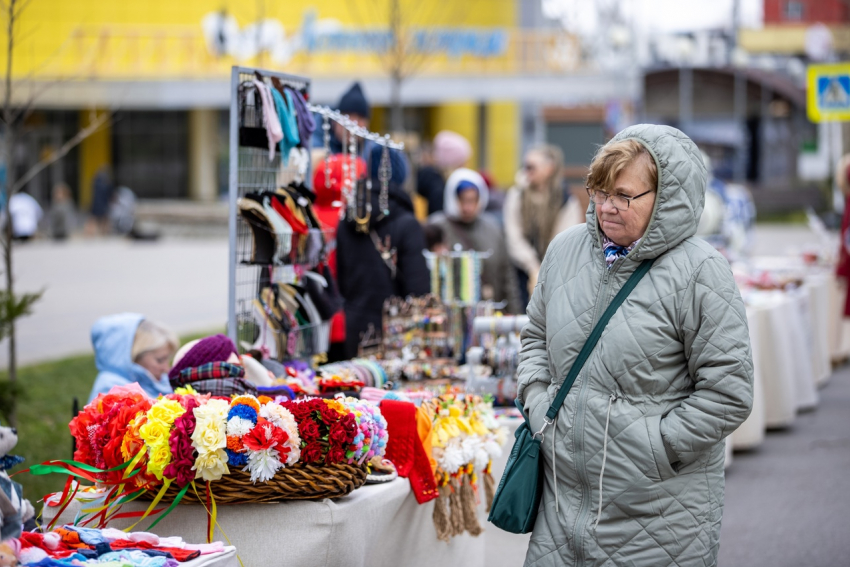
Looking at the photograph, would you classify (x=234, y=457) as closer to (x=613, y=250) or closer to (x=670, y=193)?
(x=613, y=250)

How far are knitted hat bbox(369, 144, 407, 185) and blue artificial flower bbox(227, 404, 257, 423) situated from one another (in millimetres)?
2949

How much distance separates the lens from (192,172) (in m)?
35.0

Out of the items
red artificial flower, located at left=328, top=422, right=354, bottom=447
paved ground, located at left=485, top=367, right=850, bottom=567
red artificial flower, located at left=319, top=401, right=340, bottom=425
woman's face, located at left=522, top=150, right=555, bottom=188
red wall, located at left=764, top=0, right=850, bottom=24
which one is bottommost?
paved ground, located at left=485, top=367, right=850, bottom=567

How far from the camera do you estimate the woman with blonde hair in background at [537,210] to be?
800cm

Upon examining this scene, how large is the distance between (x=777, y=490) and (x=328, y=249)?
10.8ft

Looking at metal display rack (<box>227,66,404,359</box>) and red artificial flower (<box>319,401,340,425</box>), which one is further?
metal display rack (<box>227,66,404,359</box>)

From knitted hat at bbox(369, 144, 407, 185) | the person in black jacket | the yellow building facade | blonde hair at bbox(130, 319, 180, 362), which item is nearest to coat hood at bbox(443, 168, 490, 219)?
knitted hat at bbox(369, 144, 407, 185)

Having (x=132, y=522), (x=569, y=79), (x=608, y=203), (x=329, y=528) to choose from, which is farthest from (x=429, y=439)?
(x=569, y=79)

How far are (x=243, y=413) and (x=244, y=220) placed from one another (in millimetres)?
1564

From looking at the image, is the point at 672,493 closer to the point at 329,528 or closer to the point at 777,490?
the point at 329,528

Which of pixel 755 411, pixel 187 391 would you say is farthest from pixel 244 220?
pixel 755 411

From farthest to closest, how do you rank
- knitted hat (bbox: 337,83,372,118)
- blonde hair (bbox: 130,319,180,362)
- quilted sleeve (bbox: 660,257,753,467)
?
1. knitted hat (bbox: 337,83,372,118)
2. blonde hair (bbox: 130,319,180,362)
3. quilted sleeve (bbox: 660,257,753,467)

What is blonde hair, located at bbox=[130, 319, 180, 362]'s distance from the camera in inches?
178

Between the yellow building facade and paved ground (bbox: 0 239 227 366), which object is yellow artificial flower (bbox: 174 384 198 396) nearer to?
paved ground (bbox: 0 239 227 366)
